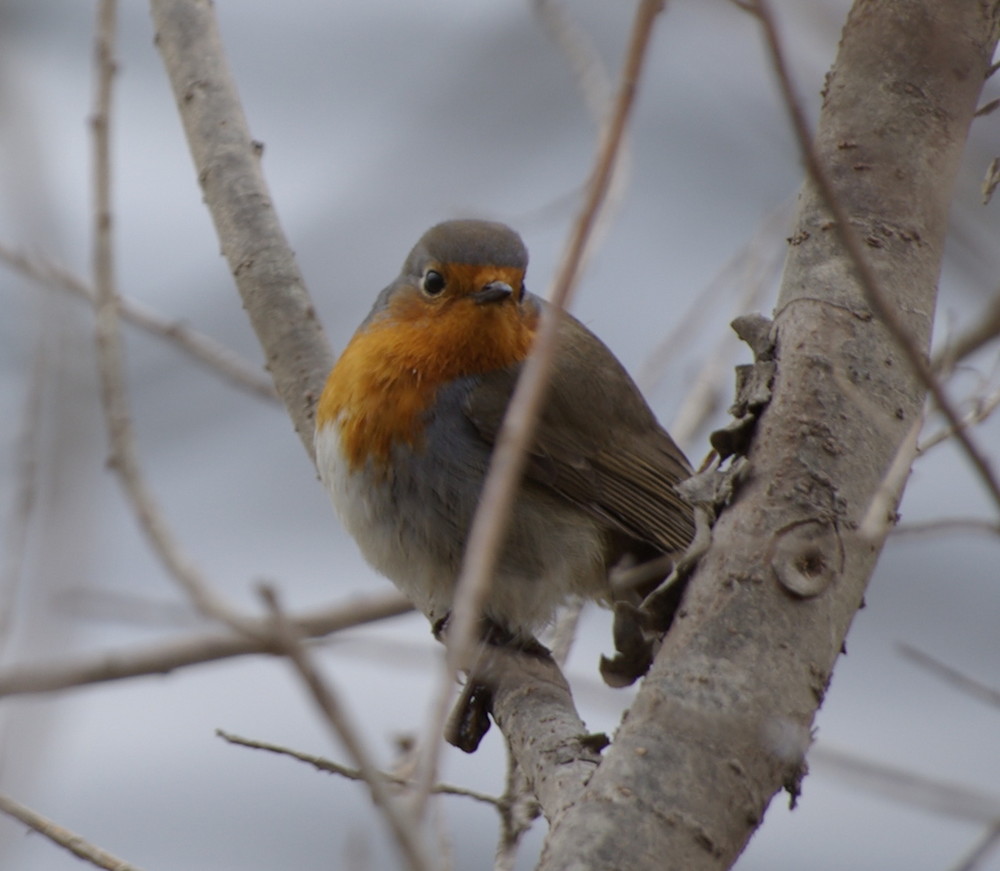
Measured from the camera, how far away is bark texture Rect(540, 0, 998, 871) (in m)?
1.75

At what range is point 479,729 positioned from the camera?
326cm

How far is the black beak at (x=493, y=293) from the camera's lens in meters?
3.83

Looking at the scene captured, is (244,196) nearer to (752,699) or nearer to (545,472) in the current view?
(545,472)

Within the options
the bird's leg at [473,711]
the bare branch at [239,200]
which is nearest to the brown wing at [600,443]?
the bare branch at [239,200]

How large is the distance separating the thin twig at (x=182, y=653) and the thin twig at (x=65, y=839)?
0.99 ft

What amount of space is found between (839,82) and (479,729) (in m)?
1.78

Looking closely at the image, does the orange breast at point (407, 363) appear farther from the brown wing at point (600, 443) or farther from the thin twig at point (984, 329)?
the thin twig at point (984, 329)

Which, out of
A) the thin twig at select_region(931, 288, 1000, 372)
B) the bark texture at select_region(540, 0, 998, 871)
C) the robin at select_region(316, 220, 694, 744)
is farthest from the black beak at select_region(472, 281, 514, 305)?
the thin twig at select_region(931, 288, 1000, 372)

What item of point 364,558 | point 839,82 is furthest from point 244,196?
point 839,82

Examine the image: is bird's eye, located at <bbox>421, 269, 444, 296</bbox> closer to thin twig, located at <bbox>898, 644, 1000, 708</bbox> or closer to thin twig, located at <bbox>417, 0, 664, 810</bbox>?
thin twig, located at <bbox>898, 644, 1000, 708</bbox>

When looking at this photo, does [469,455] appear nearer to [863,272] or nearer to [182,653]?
[182,653]

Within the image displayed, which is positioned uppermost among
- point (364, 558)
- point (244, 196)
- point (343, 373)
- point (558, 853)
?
point (244, 196)

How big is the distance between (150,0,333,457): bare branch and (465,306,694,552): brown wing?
1.84 ft

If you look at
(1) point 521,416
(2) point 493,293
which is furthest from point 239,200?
(1) point 521,416
